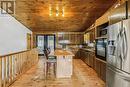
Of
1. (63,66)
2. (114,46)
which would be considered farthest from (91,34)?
(114,46)

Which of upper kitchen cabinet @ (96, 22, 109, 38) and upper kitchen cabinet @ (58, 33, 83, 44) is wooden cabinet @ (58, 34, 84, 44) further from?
upper kitchen cabinet @ (96, 22, 109, 38)

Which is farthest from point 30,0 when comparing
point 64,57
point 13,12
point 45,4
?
point 64,57

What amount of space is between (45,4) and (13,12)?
194 centimetres

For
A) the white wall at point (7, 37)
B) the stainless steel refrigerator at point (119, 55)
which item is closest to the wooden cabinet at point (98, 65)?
the stainless steel refrigerator at point (119, 55)

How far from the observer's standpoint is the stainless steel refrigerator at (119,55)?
3299 millimetres

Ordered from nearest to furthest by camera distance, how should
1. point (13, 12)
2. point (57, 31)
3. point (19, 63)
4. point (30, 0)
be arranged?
point (30, 0) < point (19, 63) < point (13, 12) < point (57, 31)

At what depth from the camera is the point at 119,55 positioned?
12.1 ft

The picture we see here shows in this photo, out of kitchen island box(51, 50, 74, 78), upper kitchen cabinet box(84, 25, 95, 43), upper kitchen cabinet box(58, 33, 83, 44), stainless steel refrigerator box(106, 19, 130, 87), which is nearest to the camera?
stainless steel refrigerator box(106, 19, 130, 87)

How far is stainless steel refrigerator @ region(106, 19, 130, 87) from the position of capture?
130 inches

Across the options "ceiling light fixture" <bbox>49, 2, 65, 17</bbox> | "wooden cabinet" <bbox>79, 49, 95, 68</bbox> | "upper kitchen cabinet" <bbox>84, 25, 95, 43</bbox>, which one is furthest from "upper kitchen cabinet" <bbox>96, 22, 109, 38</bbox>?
"upper kitchen cabinet" <bbox>84, 25, 95, 43</bbox>

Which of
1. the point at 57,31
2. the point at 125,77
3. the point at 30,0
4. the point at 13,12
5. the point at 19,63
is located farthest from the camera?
the point at 57,31

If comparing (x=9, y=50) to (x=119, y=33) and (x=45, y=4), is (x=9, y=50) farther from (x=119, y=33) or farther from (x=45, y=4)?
(x=119, y=33)

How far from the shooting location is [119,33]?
372cm

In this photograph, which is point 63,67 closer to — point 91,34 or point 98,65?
point 98,65
